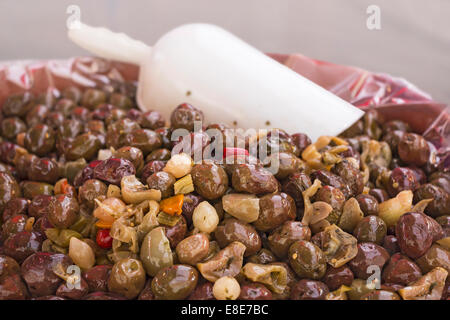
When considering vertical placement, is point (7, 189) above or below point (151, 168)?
below

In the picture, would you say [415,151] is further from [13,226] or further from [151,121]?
[13,226]

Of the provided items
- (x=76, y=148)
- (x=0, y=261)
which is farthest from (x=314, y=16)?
(x=0, y=261)

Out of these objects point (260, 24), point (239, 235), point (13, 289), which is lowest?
point (13, 289)

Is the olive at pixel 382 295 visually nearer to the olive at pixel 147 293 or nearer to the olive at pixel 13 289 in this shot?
the olive at pixel 147 293

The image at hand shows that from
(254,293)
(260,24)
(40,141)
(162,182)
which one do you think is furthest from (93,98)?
(260,24)

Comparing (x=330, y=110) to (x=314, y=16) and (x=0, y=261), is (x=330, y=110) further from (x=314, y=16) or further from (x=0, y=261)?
(x=314, y=16)

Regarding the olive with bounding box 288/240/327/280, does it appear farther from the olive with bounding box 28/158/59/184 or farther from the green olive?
the olive with bounding box 28/158/59/184

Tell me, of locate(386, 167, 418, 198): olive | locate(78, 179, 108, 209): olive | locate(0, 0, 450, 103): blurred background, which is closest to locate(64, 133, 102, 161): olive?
locate(78, 179, 108, 209): olive
